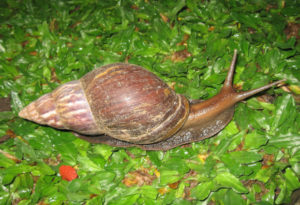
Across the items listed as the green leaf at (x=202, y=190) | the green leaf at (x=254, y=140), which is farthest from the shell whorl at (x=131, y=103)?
the green leaf at (x=254, y=140)

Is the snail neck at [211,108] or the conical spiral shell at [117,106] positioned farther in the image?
the snail neck at [211,108]

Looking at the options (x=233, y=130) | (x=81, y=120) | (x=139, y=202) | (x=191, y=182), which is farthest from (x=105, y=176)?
(x=233, y=130)

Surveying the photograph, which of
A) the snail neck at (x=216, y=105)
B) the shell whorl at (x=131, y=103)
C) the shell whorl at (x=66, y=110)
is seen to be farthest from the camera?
the snail neck at (x=216, y=105)

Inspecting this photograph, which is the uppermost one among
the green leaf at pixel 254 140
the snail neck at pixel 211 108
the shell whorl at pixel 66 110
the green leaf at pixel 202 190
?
the shell whorl at pixel 66 110

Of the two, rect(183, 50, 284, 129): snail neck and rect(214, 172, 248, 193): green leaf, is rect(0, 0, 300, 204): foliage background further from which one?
rect(183, 50, 284, 129): snail neck

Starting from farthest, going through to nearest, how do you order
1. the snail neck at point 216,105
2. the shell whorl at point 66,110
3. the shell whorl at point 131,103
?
the snail neck at point 216,105, the shell whorl at point 66,110, the shell whorl at point 131,103

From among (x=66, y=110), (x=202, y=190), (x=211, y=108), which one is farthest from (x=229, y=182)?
(x=66, y=110)

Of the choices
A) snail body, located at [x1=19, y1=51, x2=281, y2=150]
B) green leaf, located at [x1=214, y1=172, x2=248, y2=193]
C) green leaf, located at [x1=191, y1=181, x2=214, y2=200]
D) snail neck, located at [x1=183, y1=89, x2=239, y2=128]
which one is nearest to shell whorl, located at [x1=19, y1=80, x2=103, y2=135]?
snail body, located at [x1=19, y1=51, x2=281, y2=150]

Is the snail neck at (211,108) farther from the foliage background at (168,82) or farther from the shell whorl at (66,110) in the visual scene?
the shell whorl at (66,110)
